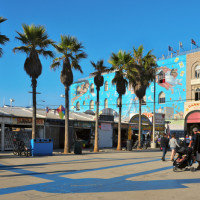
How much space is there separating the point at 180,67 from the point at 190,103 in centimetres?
591

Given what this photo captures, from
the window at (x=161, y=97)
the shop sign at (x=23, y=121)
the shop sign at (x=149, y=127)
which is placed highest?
the window at (x=161, y=97)

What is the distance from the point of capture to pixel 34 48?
829 inches

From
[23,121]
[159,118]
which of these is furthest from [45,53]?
[159,118]

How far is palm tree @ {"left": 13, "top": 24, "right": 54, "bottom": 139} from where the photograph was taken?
2056 centimetres

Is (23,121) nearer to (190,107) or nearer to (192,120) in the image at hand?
(190,107)

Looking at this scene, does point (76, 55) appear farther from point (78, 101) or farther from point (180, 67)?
point (78, 101)

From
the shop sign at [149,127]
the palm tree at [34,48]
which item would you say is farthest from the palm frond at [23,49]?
the shop sign at [149,127]

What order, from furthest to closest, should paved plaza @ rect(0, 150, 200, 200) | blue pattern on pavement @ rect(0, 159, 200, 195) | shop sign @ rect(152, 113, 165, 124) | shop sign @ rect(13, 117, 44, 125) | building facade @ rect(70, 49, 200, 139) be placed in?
building facade @ rect(70, 49, 200, 139) < shop sign @ rect(152, 113, 165, 124) < shop sign @ rect(13, 117, 44, 125) < blue pattern on pavement @ rect(0, 159, 200, 195) < paved plaza @ rect(0, 150, 200, 200)

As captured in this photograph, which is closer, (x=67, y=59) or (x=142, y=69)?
(x=67, y=59)

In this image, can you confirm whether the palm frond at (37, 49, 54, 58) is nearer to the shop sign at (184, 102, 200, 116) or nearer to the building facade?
the building facade

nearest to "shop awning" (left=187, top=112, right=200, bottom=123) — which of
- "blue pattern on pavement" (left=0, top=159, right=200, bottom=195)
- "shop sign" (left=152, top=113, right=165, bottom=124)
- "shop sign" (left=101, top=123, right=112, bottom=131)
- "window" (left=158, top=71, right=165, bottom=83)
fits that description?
"window" (left=158, top=71, right=165, bottom=83)

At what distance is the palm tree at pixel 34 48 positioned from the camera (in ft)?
67.4

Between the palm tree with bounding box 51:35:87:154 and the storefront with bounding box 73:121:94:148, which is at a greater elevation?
the palm tree with bounding box 51:35:87:154

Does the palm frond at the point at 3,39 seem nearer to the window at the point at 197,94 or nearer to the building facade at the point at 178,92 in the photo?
the building facade at the point at 178,92
